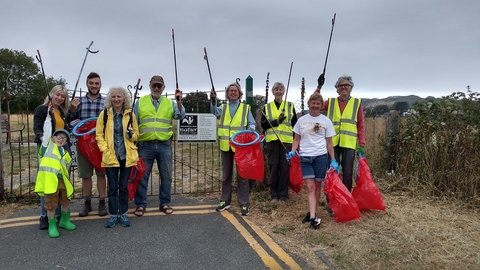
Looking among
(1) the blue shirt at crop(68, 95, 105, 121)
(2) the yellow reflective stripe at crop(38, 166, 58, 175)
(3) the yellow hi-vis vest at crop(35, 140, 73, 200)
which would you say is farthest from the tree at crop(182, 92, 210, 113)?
(2) the yellow reflective stripe at crop(38, 166, 58, 175)

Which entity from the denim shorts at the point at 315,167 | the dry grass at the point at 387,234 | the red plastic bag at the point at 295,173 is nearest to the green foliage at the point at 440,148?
the dry grass at the point at 387,234

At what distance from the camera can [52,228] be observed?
12.4 ft

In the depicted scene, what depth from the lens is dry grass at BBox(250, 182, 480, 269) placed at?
122 inches

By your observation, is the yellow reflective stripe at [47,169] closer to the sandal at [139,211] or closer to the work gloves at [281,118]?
the sandal at [139,211]

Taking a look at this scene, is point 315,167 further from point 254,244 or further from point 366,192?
point 254,244

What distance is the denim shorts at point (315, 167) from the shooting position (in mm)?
4141

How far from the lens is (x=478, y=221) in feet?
13.7

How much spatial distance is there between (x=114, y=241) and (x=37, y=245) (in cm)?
84

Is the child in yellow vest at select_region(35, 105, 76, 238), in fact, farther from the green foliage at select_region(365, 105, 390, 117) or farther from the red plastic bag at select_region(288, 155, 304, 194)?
the green foliage at select_region(365, 105, 390, 117)

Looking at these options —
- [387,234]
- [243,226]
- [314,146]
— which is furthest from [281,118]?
[387,234]

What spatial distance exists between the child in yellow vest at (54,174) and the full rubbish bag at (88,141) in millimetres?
172

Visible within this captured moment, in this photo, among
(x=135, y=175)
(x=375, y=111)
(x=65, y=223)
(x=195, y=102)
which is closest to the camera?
(x=65, y=223)

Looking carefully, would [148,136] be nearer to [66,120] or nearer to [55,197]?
[66,120]

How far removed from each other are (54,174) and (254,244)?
2.52 metres
